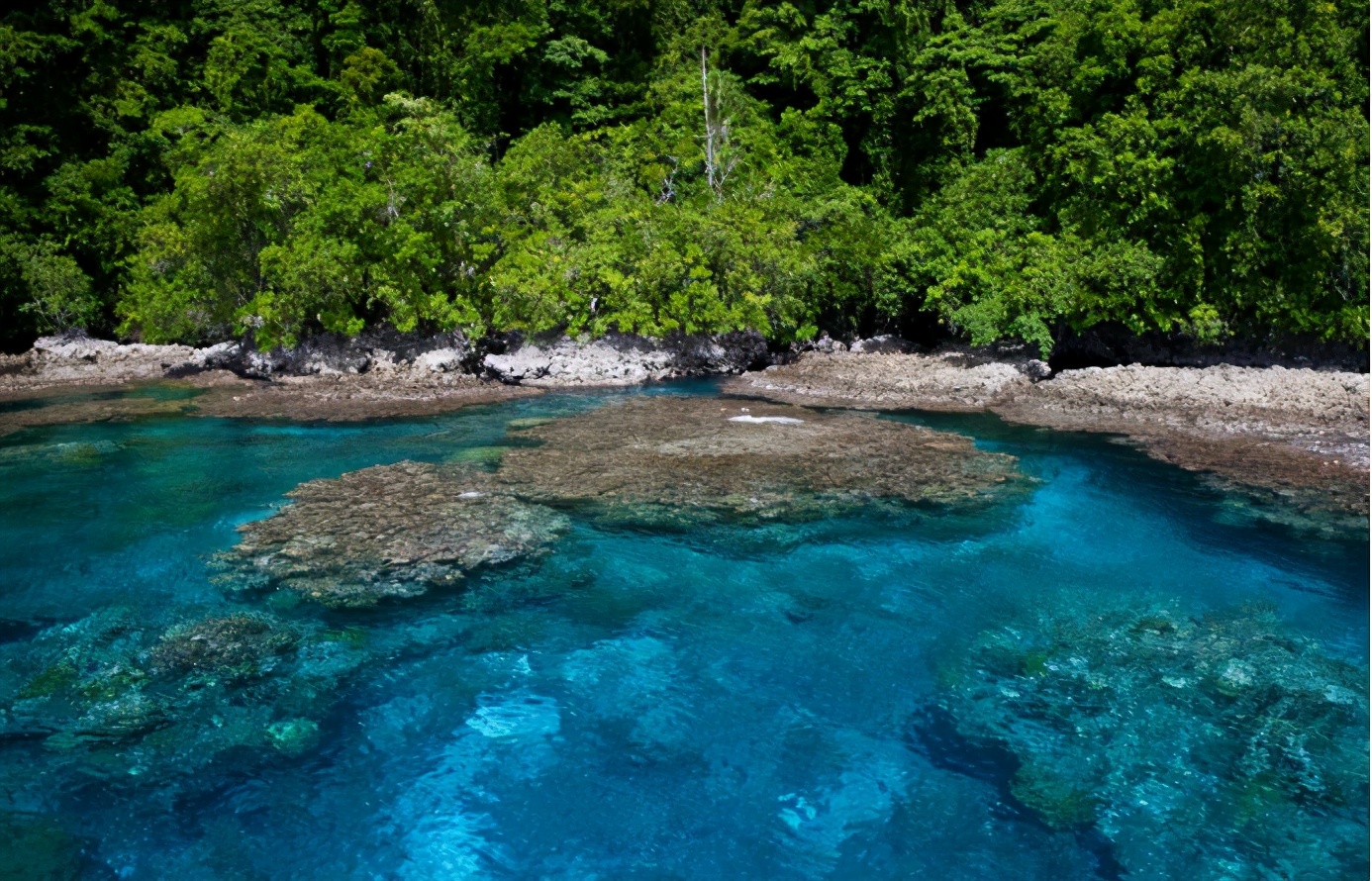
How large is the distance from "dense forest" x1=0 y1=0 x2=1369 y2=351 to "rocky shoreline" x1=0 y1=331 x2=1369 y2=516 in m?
1.06

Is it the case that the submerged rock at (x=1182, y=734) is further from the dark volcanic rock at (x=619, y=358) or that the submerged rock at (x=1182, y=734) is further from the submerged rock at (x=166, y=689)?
Answer: the dark volcanic rock at (x=619, y=358)

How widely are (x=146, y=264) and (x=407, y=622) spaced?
28.1 m

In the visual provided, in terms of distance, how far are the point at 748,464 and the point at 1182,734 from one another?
8617 mm

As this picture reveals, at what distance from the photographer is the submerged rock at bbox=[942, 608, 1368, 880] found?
6453mm

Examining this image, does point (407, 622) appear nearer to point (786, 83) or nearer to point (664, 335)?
point (664, 335)

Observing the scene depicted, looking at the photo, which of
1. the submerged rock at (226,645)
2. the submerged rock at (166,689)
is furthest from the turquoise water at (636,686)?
the submerged rock at (226,645)

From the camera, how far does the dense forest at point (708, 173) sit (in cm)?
2358

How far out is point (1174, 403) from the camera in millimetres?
20188

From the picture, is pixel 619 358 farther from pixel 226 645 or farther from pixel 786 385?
pixel 226 645

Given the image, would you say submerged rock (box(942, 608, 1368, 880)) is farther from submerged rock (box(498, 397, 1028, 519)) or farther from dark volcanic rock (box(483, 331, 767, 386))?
dark volcanic rock (box(483, 331, 767, 386))

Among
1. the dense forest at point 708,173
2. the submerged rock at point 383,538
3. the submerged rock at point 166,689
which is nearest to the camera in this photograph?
the submerged rock at point 166,689

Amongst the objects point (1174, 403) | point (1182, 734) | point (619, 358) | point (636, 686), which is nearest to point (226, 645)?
point (636, 686)

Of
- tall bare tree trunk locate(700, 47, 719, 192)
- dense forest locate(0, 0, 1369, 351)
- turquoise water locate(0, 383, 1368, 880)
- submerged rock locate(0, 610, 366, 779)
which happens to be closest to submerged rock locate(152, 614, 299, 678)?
submerged rock locate(0, 610, 366, 779)

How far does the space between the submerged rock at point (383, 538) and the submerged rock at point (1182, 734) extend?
5.98 meters
